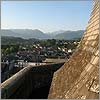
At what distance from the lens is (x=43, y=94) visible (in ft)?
30.0

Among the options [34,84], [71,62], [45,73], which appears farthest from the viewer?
[45,73]

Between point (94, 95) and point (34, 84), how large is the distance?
7.53 metres

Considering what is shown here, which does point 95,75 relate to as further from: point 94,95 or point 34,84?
point 34,84

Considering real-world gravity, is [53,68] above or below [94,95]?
below

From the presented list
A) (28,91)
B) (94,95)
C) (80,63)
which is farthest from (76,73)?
(28,91)

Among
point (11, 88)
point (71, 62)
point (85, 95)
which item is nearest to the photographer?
point (85, 95)

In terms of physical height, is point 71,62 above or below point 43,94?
above

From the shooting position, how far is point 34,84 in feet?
32.4

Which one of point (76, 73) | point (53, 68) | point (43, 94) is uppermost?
point (76, 73)

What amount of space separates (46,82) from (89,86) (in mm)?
7871

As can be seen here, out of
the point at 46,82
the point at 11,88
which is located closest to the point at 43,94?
the point at 46,82

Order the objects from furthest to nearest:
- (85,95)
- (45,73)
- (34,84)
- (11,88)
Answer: (45,73) → (34,84) → (11,88) → (85,95)

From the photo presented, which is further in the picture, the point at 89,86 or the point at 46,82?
the point at 46,82

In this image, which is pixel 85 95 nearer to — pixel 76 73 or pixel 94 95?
pixel 94 95
